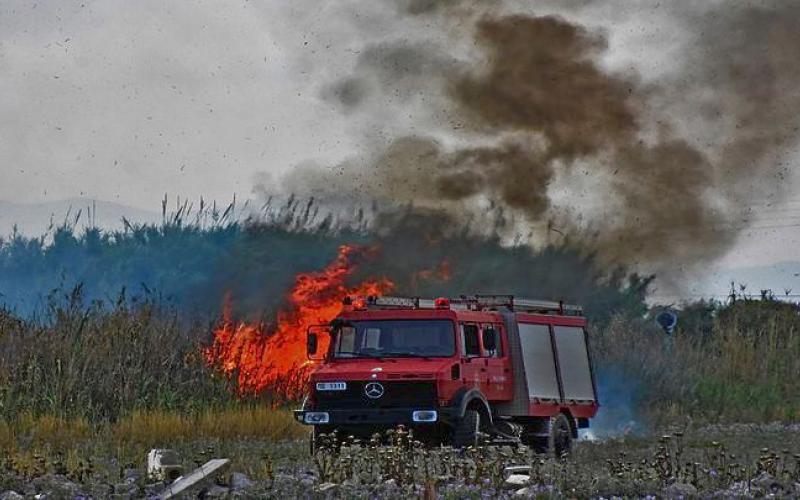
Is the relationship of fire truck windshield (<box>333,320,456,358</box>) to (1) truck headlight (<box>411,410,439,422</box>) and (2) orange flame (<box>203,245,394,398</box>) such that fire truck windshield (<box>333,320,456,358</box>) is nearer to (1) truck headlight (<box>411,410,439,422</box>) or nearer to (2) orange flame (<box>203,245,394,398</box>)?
(1) truck headlight (<box>411,410,439,422</box>)

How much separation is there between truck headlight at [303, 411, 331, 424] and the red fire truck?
14mm

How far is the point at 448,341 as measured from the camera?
809 inches

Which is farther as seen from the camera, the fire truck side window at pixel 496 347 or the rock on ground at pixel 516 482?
the fire truck side window at pixel 496 347

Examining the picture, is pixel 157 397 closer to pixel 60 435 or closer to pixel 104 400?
pixel 104 400

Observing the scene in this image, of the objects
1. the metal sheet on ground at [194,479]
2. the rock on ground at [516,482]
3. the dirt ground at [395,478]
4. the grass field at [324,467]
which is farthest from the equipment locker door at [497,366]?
the metal sheet on ground at [194,479]

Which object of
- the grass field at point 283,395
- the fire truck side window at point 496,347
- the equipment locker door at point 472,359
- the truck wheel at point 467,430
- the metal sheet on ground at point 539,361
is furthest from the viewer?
the metal sheet on ground at point 539,361

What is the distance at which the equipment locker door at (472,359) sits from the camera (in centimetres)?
2053

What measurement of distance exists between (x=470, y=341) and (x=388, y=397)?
5.48 ft

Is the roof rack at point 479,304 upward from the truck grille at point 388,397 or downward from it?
upward

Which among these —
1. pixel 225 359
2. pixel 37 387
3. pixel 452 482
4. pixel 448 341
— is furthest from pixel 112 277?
pixel 452 482

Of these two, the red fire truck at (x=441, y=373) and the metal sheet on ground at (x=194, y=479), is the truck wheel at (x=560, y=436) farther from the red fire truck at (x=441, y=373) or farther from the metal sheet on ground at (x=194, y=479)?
the metal sheet on ground at (x=194, y=479)

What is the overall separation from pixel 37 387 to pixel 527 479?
9940mm

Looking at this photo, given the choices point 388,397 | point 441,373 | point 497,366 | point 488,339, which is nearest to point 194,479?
point 388,397

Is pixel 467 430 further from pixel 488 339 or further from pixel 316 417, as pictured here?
pixel 316 417
